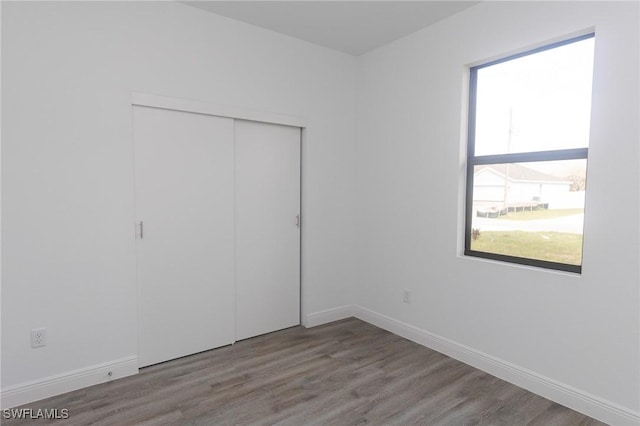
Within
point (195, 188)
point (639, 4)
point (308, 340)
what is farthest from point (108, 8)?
point (639, 4)

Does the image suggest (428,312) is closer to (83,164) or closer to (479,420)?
(479,420)

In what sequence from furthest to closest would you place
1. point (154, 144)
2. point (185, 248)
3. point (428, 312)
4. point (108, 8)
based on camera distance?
point (428, 312) → point (185, 248) → point (154, 144) → point (108, 8)

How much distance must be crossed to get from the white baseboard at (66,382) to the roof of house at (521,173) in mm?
3182

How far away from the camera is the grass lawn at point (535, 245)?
2.39 meters

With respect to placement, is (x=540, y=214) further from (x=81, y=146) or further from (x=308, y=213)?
(x=81, y=146)

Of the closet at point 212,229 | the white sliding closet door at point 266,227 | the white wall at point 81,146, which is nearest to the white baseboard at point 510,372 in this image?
the white sliding closet door at point 266,227

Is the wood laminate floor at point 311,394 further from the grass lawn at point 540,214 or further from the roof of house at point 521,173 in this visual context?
the roof of house at point 521,173

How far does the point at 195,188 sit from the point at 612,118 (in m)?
2.95

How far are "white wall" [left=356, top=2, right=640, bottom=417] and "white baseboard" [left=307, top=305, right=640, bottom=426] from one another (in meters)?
0.03

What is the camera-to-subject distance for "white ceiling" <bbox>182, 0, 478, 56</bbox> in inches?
111

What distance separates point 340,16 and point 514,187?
79.0 inches

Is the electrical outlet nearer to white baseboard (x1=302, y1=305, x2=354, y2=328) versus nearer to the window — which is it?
white baseboard (x1=302, y1=305, x2=354, y2=328)

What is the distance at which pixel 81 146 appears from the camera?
2.43 metres

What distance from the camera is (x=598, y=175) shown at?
7.15ft
